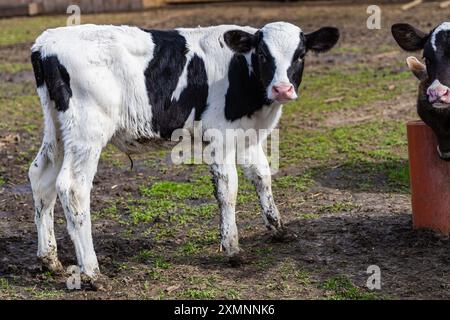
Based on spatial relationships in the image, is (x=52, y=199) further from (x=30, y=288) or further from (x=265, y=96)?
(x=265, y=96)

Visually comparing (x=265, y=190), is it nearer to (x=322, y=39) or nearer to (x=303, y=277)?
(x=303, y=277)

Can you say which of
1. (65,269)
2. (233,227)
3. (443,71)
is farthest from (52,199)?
(443,71)

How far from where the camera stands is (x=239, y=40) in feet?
24.2

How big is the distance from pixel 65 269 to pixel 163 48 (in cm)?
180

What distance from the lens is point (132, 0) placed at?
2077 cm

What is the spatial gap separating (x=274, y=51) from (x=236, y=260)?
62.0 inches

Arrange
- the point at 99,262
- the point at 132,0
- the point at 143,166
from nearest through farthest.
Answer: the point at 99,262
the point at 143,166
the point at 132,0

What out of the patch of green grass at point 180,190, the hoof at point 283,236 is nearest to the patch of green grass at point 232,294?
the hoof at point 283,236

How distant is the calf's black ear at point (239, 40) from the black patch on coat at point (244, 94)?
0.30 feet

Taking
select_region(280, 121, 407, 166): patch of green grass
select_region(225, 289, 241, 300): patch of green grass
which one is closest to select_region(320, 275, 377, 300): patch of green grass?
select_region(225, 289, 241, 300): patch of green grass

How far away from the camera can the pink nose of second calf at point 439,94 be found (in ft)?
23.4

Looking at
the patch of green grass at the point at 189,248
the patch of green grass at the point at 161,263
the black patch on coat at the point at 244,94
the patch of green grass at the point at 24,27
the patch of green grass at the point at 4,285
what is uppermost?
the black patch on coat at the point at 244,94

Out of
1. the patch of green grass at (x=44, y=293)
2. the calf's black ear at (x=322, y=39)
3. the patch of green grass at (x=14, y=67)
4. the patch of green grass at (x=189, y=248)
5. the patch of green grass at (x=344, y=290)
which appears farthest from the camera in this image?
the patch of green grass at (x=14, y=67)

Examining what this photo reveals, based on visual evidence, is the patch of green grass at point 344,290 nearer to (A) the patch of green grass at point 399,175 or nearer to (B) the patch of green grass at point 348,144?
(A) the patch of green grass at point 399,175
